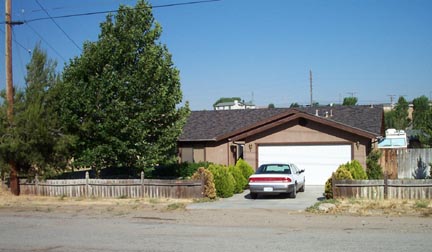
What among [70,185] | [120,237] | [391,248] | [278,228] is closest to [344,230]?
[278,228]

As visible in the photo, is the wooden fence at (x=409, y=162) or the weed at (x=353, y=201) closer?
Answer: the weed at (x=353, y=201)

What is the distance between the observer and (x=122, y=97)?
20.7m

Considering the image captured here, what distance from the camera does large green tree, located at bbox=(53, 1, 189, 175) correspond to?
20391mm

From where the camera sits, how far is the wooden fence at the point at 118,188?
1941 cm

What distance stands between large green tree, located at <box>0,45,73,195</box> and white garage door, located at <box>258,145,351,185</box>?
10.8 m

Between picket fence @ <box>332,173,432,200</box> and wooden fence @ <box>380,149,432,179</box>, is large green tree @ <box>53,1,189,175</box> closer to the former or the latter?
picket fence @ <box>332,173,432,200</box>

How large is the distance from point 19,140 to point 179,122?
6674 millimetres

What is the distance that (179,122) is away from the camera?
22.2 metres

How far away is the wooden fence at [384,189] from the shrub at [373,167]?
647cm

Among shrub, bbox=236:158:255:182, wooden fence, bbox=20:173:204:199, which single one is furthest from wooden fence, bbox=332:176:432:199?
shrub, bbox=236:158:255:182

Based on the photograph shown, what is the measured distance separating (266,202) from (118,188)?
599 cm

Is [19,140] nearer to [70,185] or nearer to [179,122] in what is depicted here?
[70,185]

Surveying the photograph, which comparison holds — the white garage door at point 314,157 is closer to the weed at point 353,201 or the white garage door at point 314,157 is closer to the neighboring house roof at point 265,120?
the neighboring house roof at point 265,120

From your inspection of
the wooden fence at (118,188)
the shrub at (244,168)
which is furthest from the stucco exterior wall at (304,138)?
the wooden fence at (118,188)
